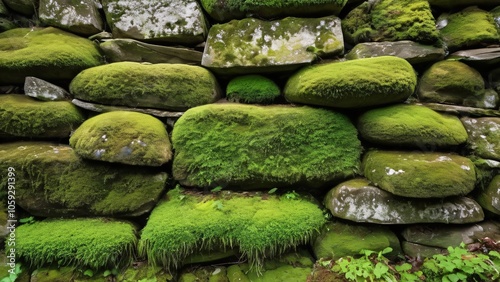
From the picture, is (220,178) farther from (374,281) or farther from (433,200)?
(433,200)

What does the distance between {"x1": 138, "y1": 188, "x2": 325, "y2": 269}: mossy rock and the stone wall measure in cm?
2

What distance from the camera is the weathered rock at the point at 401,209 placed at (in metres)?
2.62

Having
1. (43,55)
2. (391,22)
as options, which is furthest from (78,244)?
(391,22)

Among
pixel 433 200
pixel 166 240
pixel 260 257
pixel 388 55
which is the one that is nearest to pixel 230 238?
pixel 260 257

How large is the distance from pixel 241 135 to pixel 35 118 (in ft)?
8.16

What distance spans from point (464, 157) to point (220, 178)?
2.73 metres

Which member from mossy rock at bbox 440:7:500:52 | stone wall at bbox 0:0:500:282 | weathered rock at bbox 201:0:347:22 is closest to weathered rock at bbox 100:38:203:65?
stone wall at bbox 0:0:500:282

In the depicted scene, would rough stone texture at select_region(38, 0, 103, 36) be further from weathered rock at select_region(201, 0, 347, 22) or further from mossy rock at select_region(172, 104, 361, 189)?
A: mossy rock at select_region(172, 104, 361, 189)

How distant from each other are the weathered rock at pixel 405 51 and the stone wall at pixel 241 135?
2 centimetres

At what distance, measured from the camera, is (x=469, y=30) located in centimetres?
335

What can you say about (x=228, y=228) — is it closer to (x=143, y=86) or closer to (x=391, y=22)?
(x=143, y=86)

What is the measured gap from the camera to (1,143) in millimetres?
3189

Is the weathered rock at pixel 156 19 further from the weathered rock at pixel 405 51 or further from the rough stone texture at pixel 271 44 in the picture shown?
the weathered rock at pixel 405 51

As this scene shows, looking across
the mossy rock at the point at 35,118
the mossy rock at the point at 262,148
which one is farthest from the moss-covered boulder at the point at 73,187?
the mossy rock at the point at 262,148
